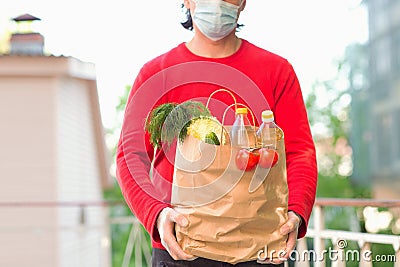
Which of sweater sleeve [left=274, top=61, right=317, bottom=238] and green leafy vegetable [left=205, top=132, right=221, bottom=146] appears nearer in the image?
green leafy vegetable [left=205, top=132, right=221, bottom=146]

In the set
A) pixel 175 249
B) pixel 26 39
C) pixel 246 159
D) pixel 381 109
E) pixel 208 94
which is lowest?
pixel 175 249

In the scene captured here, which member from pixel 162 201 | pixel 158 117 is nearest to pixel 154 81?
pixel 158 117

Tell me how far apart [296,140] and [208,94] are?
0.20m

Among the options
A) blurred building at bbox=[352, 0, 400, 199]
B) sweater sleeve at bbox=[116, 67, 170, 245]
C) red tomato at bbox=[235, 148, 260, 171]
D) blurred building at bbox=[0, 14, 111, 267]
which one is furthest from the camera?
blurred building at bbox=[352, 0, 400, 199]

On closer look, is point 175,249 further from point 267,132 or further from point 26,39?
point 26,39

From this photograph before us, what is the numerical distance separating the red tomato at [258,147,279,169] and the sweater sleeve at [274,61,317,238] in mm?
120

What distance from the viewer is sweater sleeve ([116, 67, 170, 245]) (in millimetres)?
1661

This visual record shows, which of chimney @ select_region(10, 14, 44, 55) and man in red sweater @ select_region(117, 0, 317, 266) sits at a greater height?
chimney @ select_region(10, 14, 44, 55)

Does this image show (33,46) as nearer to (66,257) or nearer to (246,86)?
(66,257)

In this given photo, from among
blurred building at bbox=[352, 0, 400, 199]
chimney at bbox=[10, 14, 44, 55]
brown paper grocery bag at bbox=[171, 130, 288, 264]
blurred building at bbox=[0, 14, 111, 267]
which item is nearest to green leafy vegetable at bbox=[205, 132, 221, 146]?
brown paper grocery bag at bbox=[171, 130, 288, 264]

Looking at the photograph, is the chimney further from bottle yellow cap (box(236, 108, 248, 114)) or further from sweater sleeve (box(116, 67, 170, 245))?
bottle yellow cap (box(236, 108, 248, 114))

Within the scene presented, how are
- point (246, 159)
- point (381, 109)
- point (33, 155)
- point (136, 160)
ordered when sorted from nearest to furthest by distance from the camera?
point (246, 159) → point (136, 160) → point (33, 155) → point (381, 109)

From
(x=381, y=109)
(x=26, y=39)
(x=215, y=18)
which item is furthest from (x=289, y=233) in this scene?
(x=381, y=109)

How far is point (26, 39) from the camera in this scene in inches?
340
